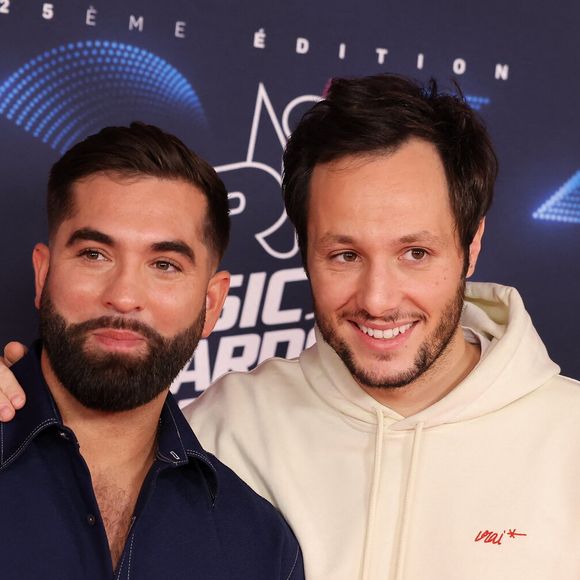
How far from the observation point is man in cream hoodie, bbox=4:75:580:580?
81.5 inches

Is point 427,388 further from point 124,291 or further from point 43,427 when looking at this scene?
point 43,427

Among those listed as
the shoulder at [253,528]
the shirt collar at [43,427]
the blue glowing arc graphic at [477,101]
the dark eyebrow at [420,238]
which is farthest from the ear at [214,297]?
the blue glowing arc graphic at [477,101]

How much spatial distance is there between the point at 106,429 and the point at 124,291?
29 centimetres

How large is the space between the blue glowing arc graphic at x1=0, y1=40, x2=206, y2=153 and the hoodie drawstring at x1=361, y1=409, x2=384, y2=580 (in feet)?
3.84

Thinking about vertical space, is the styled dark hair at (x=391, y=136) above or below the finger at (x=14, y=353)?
above

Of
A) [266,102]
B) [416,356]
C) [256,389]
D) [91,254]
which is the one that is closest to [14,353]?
[91,254]

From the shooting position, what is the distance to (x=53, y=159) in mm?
2873

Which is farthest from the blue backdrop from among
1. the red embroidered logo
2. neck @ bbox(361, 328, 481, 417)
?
the red embroidered logo

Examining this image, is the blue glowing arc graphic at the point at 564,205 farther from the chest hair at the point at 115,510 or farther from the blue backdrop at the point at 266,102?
the chest hair at the point at 115,510

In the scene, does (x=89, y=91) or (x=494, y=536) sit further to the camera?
(x=89, y=91)

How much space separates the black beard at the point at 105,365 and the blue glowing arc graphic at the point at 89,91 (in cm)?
100

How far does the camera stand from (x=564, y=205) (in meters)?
3.21

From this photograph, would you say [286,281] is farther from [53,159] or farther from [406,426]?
[406,426]

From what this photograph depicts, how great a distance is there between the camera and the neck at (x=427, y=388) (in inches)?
88.4
